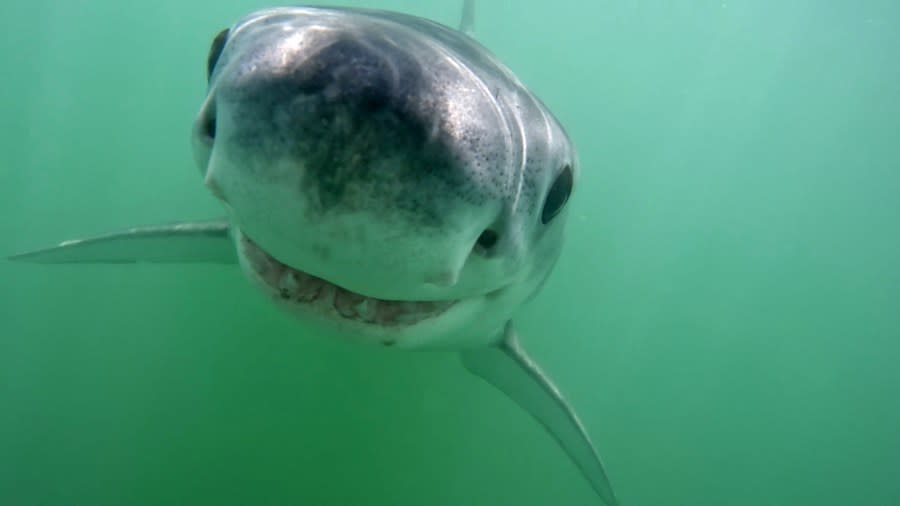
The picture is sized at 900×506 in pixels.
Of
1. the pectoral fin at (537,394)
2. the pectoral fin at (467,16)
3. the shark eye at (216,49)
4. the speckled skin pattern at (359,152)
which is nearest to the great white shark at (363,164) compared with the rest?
the speckled skin pattern at (359,152)

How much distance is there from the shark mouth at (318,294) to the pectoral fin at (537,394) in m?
2.35

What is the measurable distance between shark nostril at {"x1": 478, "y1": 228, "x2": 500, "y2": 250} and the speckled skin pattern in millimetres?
28

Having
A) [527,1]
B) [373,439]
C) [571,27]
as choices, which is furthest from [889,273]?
[373,439]

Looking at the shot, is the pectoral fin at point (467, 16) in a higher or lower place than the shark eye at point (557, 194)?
higher

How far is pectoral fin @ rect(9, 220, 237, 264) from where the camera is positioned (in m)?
4.23

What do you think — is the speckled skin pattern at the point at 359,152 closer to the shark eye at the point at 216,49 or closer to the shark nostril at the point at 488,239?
the shark nostril at the point at 488,239

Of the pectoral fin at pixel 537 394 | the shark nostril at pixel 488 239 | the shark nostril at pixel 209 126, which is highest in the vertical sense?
the shark nostril at pixel 209 126

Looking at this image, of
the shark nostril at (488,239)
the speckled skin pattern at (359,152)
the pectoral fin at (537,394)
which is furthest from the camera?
the pectoral fin at (537,394)

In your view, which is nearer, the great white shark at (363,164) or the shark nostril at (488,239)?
the great white shark at (363,164)

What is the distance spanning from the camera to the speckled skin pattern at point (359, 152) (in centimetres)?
118

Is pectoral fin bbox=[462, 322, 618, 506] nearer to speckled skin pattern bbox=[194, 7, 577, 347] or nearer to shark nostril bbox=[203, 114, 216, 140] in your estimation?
speckled skin pattern bbox=[194, 7, 577, 347]

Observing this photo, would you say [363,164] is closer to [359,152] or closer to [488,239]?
[359,152]

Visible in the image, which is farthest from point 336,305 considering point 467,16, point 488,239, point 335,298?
point 467,16

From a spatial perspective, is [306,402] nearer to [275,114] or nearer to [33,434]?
[33,434]
